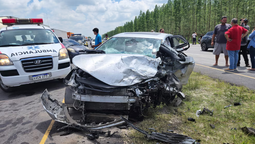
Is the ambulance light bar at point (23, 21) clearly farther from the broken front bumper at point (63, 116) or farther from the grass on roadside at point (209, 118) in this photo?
the grass on roadside at point (209, 118)

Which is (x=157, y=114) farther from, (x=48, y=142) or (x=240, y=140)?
(x=48, y=142)

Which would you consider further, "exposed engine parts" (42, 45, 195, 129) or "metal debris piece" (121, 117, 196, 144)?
"exposed engine parts" (42, 45, 195, 129)

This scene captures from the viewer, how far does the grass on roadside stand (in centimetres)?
273

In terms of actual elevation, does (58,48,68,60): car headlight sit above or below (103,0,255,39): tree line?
below

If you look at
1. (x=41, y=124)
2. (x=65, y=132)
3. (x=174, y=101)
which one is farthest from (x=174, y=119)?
(x=41, y=124)

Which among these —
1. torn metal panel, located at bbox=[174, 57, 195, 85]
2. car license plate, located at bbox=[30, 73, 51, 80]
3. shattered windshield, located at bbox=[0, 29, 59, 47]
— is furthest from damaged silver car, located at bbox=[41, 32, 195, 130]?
shattered windshield, located at bbox=[0, 29, 59, 47]

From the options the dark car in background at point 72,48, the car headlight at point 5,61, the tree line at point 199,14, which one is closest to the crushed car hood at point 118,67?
the car headlight at point 5,61

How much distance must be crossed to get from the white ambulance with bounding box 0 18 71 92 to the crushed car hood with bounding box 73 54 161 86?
96.3 inches

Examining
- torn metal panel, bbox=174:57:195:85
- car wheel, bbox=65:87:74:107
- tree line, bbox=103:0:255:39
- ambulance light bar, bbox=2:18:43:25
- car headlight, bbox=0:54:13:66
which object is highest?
tree line, bbox=103:0:255:39

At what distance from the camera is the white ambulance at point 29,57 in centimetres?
495

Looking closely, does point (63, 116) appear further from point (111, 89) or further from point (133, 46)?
point (133, 46)

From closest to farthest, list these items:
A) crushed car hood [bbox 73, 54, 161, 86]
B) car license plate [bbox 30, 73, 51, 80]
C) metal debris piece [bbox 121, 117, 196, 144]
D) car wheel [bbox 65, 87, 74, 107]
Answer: metal debris piece [bbox 121, 117, 196, 144]
crushed car hood [bbox 73, 54, 161, 86]
car wheel [bbox 65, 87, 74, 107]
car license plate [bbox 30, 73, 51, 80]

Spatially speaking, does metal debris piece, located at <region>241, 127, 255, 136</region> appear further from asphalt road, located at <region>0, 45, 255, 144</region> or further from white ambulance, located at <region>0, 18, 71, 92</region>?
white ambulance, located at <region>0, 18, 71, 92</region>

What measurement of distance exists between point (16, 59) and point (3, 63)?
1.15 feet
